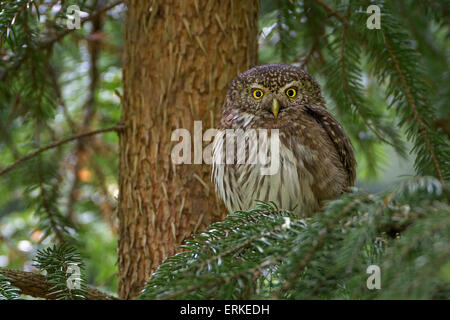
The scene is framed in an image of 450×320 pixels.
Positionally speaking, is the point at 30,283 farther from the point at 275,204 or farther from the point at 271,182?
the point at 271,182

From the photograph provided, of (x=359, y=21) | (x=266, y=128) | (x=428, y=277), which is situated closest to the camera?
(x=428, y=277)

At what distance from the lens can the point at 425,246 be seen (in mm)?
981

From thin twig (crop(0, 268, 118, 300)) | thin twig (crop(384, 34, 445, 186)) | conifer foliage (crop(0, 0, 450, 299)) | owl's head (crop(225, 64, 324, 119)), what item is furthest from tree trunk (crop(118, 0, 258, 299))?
thin twig (crop(384, 34, 445, 186))

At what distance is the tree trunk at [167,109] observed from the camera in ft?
7.76

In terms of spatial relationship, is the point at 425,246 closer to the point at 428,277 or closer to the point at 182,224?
the point at 428,277

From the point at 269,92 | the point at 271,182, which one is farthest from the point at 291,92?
the point at 271,182

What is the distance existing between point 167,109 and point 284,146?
0.69 metres

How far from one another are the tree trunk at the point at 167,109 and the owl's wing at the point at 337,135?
529 mm

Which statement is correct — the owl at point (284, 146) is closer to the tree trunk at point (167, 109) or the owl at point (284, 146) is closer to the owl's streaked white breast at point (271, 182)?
the owl's streaked white breast at point (271, 182)

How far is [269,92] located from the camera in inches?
96.4
